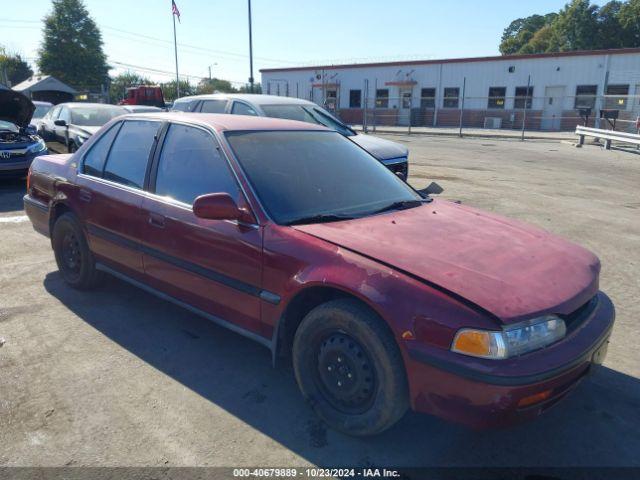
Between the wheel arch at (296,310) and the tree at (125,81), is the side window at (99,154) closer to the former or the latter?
the wheel arch at (296,310)

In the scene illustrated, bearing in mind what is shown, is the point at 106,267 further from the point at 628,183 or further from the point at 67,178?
the point at 628,183

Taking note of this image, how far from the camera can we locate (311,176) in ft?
11.2

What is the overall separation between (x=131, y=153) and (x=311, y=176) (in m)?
1.59

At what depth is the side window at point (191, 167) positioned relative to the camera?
3281 mm

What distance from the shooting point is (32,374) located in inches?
128

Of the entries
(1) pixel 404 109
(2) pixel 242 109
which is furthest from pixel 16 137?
(1) pixel 404 109

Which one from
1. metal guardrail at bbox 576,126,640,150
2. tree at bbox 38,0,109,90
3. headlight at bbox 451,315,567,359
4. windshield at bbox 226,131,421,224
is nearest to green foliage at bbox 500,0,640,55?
metal guardrail at bbox 576,126,640,150

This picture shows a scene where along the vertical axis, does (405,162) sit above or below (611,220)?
above

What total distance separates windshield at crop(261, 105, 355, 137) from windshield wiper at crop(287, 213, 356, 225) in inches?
212

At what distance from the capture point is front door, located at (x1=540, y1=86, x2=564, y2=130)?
3098 cm

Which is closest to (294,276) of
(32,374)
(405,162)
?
(32,374)

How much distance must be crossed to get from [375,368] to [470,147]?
61.2ft

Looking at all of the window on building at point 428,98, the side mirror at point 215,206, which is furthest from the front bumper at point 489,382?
the window on building at point 428,98

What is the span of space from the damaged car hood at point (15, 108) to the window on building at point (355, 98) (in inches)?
1251
